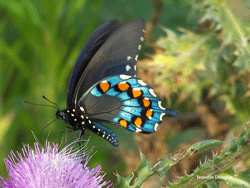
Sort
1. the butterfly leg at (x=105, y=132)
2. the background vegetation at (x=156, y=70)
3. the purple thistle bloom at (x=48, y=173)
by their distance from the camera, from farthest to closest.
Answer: the background vegetation at (x=156, y=70), the butterfly leg at (x=105, y=132), the purple thistle bloom at (x=48, y=173)

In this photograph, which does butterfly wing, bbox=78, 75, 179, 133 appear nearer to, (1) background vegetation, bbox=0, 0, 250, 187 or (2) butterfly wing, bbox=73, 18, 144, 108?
(2) butterfly wing, bbox=73, 18, 144, 108

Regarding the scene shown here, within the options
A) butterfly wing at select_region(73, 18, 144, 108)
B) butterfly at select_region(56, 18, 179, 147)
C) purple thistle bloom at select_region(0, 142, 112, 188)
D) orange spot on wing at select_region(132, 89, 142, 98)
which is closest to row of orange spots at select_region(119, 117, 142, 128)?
butterfly at select_region(56, 18, 179, 147)

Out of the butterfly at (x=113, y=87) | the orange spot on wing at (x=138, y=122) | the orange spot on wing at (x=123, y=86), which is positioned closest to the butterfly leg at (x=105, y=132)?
the butterfly at (x=113, y=87)

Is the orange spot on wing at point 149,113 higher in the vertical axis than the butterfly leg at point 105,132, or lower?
higher

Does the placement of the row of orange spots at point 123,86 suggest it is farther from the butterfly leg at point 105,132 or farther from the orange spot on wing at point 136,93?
the butterfly leg at point 105,132

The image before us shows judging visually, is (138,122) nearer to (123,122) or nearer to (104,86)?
(123,122)

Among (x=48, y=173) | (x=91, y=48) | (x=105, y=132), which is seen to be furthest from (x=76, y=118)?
(x=48, y=173)

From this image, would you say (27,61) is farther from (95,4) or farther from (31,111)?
(95,4)

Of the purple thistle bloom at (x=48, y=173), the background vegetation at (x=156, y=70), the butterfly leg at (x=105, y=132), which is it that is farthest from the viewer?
the background vegetation at (x=156, y=70)
